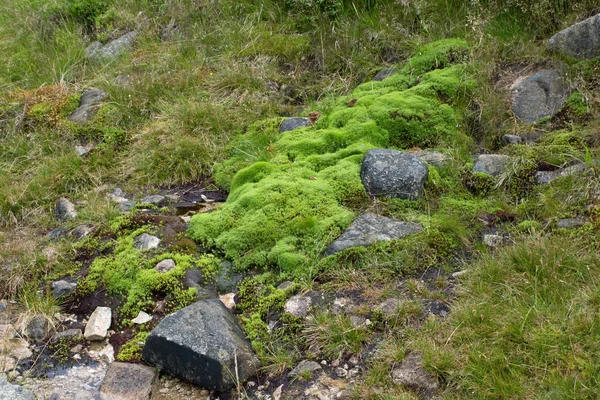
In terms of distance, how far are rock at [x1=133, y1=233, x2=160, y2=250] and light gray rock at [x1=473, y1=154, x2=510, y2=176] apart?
313 centimetres

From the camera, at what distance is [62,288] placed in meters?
4.94

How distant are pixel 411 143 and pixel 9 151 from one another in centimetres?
490

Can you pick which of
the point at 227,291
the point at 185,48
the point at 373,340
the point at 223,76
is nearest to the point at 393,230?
the point at 373,340

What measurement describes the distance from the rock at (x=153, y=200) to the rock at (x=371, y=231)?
2.17 meters

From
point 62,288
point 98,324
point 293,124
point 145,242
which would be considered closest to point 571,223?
point 293,124

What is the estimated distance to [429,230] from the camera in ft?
16.3

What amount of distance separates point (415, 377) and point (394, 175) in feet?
7.07

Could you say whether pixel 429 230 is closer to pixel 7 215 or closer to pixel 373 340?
pixel 373 340

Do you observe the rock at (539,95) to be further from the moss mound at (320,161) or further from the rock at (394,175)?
the rock at (394,175)

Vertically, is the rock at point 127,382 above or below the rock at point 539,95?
below

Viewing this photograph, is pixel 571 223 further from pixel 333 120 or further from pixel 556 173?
pixel 333 120

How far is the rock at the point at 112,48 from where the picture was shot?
29.0 ft

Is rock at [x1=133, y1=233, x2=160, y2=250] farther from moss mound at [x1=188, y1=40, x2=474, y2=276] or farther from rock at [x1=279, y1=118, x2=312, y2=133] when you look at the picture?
rock at [x1=279, y1=118, x2=312, y2=133]

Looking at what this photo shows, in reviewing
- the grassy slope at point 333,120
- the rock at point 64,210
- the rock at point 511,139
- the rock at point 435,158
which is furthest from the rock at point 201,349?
the rock at point 511,139
